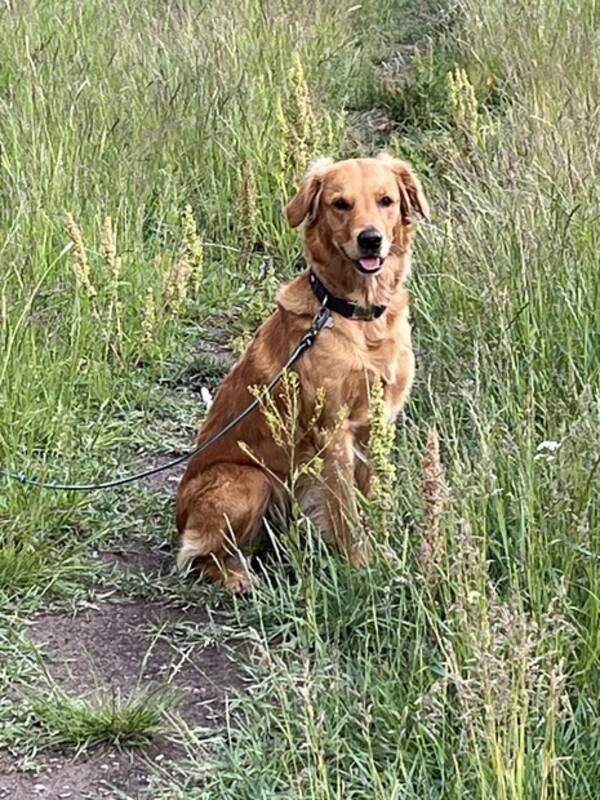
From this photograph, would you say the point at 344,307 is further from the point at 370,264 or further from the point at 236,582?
the point at 236,582

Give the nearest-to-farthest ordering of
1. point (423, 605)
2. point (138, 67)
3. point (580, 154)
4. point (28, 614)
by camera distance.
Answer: point (423, 605) → point (28, 614) → point (580, 154) → point (138, 67)

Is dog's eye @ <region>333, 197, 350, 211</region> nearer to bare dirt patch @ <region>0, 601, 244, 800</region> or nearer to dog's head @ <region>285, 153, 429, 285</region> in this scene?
dog's head @ <region>285, 153, 429, 285</region>

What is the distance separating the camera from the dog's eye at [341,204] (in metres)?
3.48

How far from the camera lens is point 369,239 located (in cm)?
340

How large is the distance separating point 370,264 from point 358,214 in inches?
5.7

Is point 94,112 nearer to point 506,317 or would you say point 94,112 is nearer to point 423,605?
point 506,317

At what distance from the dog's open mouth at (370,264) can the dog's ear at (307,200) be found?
0.80 ft

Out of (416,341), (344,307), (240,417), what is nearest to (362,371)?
(344,307)

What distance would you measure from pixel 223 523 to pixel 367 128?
3.77 m

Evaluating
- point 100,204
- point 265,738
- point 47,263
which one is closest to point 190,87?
point 100,204

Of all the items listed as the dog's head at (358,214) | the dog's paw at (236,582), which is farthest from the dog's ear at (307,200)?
the dog's paw at (236,582)

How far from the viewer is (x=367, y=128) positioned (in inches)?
264

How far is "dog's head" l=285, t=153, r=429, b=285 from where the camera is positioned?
3438mm

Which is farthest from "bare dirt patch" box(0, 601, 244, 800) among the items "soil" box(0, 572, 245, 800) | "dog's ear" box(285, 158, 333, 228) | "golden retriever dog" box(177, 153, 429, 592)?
"dog's ear" box(285, 158, 333, 228)
